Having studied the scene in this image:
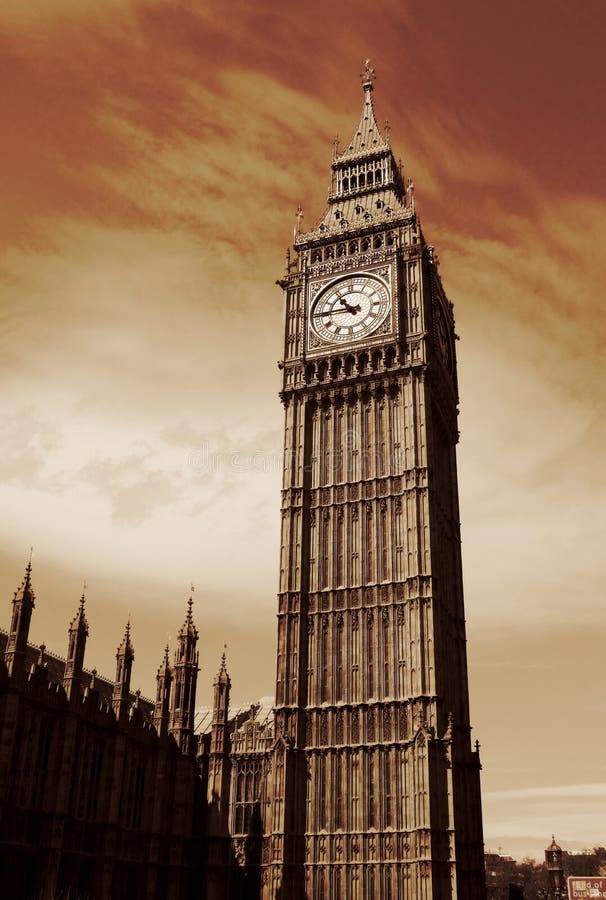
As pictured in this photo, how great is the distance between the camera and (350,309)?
247 feet

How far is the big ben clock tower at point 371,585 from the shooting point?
5747 centimetres

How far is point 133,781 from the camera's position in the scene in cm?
5647

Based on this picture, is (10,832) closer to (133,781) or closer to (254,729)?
(133,781)

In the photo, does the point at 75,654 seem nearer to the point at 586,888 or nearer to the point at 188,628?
the point at 188,628

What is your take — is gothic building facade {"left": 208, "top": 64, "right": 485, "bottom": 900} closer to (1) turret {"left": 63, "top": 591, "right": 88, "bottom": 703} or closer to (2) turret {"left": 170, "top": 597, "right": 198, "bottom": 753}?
(2) turret {"left": 170, "top": 597, "right": 198, "bottom": 753}

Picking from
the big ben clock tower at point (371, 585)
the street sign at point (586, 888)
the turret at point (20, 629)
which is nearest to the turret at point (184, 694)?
the big ben clock tower at point (371, 585)

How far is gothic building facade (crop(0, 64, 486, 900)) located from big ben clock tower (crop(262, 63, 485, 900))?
15 cm

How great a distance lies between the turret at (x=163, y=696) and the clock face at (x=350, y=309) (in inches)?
1163

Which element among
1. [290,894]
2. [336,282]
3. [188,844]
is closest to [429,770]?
[290,894]

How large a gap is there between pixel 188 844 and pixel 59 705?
16915 mm

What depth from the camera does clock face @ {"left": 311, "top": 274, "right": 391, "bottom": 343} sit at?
2908 inches

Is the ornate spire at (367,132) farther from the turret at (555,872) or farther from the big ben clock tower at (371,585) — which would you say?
the turret at (555,872)

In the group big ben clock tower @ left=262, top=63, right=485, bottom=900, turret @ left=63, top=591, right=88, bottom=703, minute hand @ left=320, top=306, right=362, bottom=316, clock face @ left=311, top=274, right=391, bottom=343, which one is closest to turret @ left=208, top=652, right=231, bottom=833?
big ben clock tower @ left=262, top=63, right=485, bottom=900

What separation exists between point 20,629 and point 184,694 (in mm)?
18887
